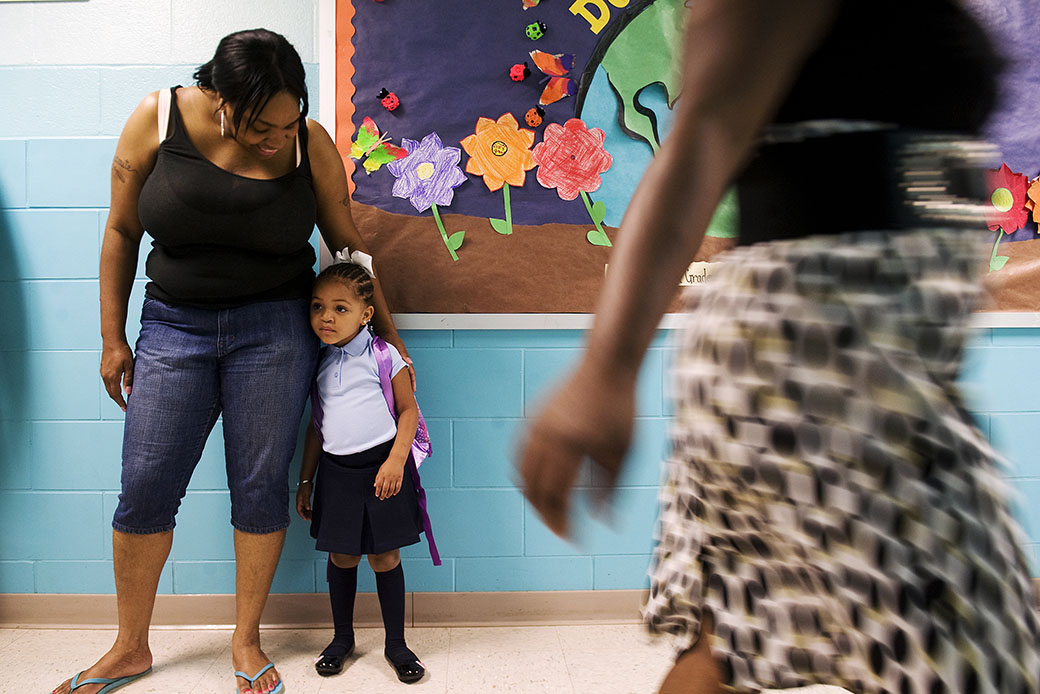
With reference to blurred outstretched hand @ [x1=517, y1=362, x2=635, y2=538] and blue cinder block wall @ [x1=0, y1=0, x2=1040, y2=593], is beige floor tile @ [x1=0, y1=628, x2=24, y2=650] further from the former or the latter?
blurred outstretched hand @ [x1=517, y1=362, x2=635, y2=538]

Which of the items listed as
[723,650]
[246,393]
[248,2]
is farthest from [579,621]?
[248,2]

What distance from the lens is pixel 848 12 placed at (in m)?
0.54

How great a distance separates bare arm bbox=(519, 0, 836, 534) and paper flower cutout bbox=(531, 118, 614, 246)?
155 centimetres

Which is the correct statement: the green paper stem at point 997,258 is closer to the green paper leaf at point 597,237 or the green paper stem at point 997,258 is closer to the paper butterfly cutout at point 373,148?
the green paper leaf at point 597,237

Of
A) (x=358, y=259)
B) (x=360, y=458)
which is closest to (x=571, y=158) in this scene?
(x=358, y=259)

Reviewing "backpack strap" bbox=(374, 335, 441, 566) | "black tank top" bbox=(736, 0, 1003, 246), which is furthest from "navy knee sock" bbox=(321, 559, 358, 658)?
"black tank top" bbox=(736, 0, 1003, 246)

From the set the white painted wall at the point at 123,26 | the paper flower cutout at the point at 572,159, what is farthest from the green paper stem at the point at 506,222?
the white painted wall at the point at 123,26

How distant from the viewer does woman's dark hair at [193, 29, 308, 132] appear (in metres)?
1.57

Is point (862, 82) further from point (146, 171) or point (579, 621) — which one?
point (579, 621)

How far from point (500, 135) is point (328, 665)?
1.48 m

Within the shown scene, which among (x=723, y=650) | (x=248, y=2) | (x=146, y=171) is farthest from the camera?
(x=248, y=2)

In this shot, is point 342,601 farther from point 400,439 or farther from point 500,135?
point 500,135

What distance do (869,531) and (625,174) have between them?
5.40 feet

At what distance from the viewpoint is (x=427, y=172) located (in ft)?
6.63
